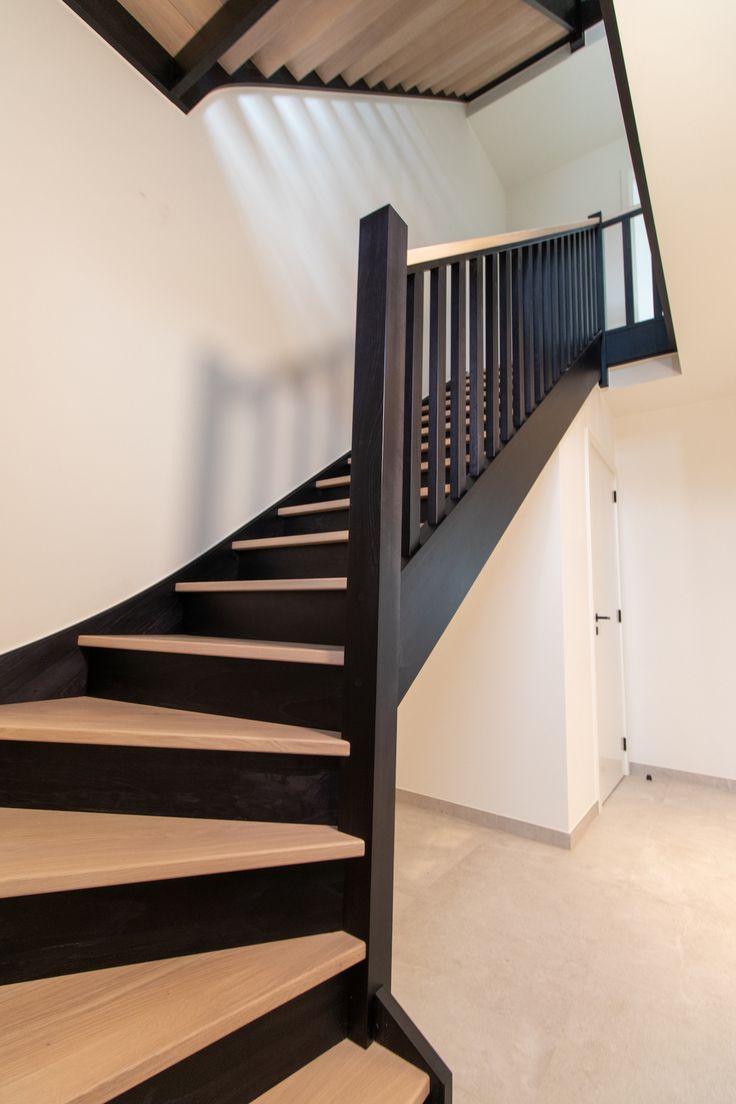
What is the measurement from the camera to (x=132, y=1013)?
737 mm

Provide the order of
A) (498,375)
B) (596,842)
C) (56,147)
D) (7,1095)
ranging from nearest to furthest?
(7,1095) < (56,147) < (498,375) < (596,842)

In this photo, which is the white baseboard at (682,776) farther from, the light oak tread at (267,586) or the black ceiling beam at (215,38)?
the black ceiling beam at (215,38)

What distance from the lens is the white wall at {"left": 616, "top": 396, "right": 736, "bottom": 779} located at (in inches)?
132

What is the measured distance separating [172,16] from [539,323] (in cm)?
171

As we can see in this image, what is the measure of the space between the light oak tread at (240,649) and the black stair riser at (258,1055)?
1.90ft

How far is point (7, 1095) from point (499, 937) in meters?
1.54

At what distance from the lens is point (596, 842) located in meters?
2.44

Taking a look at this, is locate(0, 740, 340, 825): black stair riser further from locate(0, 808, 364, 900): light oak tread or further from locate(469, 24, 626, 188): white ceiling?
locate(469, 24, 626, 188): white ceiling

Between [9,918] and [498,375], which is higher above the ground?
[498,375]

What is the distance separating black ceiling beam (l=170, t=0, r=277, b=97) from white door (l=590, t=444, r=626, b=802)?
2.48m

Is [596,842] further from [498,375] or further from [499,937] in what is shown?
[498,375]

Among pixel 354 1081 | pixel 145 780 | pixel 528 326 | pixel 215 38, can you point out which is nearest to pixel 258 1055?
pixel 354 1081

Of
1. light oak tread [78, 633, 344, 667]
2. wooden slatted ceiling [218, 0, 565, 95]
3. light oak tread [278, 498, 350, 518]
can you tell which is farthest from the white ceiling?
light oak tread [78, 633, 344, 667]

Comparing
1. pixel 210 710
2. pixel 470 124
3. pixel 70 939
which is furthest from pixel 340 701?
pixel 470 124
